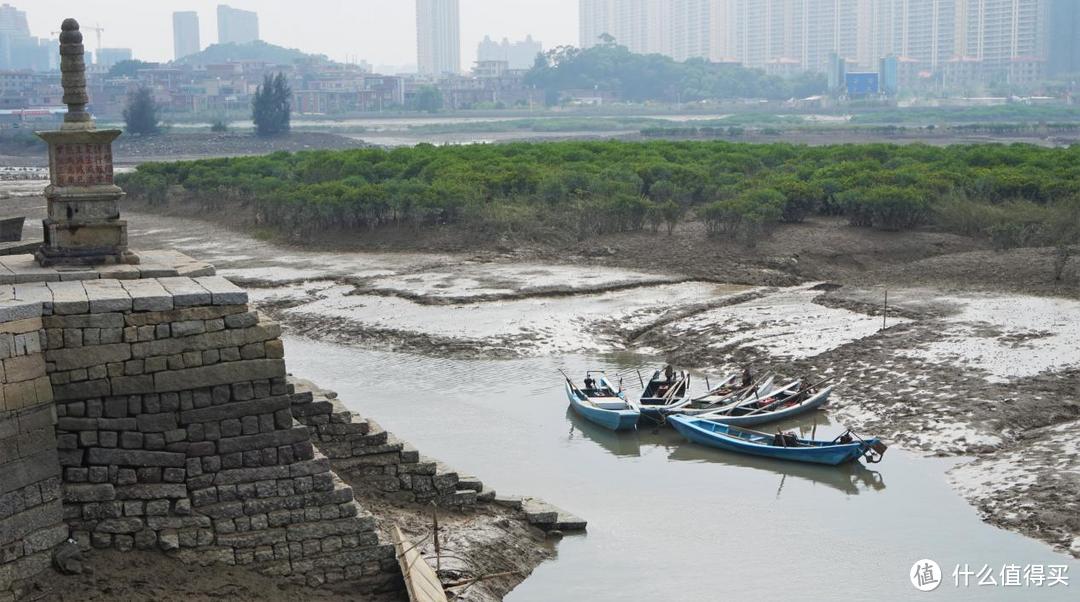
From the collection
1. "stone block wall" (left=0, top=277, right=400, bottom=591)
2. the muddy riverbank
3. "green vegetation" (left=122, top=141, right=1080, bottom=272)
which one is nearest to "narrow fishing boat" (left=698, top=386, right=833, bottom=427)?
the muddy riverbank

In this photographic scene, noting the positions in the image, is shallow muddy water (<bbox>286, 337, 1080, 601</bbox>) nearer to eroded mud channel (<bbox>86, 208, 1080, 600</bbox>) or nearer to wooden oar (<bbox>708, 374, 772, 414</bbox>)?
eroded mud channel (<bbox>86, 208, 1080, 600</bbox>)

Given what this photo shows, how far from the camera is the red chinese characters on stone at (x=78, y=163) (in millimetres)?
13523

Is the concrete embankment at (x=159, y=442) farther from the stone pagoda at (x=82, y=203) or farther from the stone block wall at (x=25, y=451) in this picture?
the stone pagoda at (x=82, y=203)

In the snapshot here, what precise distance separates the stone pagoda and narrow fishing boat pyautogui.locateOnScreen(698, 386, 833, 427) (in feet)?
32.7

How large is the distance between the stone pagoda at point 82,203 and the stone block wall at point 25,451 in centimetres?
222

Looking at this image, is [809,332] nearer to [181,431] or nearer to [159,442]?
[181,431]

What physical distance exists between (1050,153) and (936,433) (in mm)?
28072

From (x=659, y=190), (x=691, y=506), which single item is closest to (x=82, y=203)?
(x=691, y=506)

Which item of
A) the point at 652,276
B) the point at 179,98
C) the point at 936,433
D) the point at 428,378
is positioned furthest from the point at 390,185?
the point at 179,98

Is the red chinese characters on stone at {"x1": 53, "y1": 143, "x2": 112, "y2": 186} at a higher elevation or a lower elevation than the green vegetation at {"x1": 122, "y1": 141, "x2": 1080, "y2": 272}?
higher

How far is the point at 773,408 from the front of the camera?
2142cm

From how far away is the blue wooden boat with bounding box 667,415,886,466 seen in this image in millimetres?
18578

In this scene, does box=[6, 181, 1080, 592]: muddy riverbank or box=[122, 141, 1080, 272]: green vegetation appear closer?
box=[6, 181, 1080, 592]: muddy riverbank

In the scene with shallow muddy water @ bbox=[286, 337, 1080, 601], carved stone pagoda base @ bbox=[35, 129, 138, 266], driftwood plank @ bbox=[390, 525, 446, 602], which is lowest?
shallow muddy water @ bbox=[286, 337, 1080, 601]
